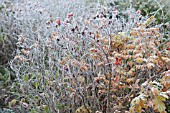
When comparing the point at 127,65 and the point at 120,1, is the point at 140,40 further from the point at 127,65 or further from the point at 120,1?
the point at 120,1

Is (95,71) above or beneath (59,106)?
above

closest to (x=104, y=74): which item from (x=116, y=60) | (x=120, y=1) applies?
(x=116, y=60)

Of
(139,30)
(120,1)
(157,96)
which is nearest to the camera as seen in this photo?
(157,96)

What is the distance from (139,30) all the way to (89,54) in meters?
0.57

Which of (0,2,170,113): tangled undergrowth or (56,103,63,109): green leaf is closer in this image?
(0,2,170,113): tangled undergrowth

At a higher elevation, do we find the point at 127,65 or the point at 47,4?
the point at 47,4

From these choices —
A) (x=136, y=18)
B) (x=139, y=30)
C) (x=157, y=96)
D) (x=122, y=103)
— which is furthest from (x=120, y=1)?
(x=157, y=96)

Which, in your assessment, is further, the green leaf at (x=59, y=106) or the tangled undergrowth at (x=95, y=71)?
the green leaf at (x=59, y=106)

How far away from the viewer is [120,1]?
6699mm

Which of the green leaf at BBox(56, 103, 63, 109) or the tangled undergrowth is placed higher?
the tangled undergrowth

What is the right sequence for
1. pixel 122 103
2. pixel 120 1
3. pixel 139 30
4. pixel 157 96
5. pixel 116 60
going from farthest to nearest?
1. pixel 120 1
2. pixel 139 30
3. pixel 122 103
4. pixel 116 60
5. pixel 157 96

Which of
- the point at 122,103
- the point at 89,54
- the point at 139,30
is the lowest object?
the point at 122,103

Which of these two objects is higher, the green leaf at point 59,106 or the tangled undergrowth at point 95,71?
the tangled undergrowth at point 95,71

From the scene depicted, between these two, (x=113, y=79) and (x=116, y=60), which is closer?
(x=116, y=60)
